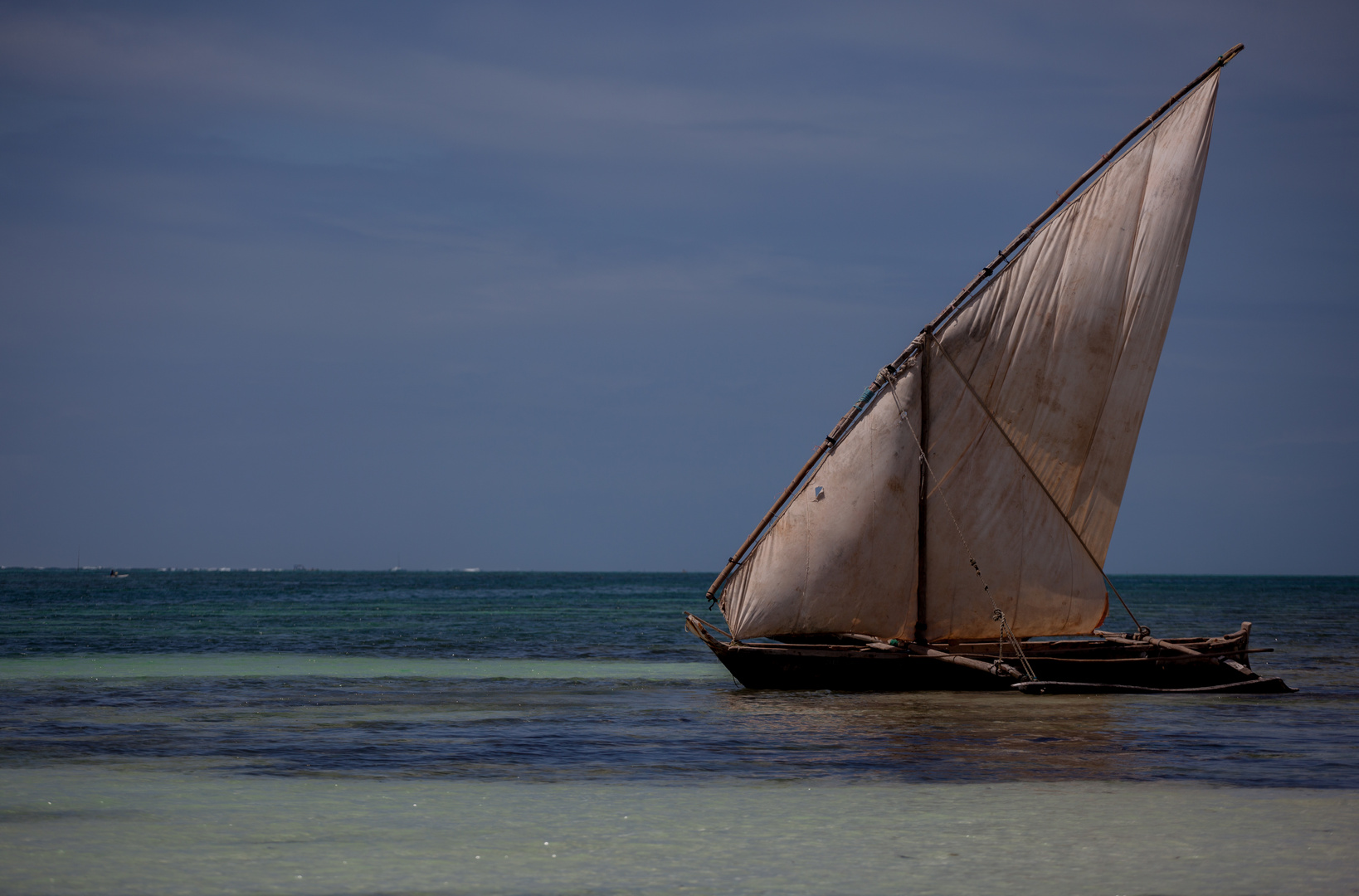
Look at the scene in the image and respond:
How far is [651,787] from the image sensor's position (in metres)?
14.4

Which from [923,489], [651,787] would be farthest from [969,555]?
[651,787]

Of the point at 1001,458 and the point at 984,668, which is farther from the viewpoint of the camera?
the point at 1001,458

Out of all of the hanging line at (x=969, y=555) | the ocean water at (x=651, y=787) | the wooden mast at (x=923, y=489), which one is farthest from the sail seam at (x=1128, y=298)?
the ocean water at (x=651, y=787)

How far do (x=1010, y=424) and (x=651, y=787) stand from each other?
12917mm

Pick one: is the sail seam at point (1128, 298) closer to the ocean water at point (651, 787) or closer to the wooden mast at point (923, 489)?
the wooden mast at point (923, 489)

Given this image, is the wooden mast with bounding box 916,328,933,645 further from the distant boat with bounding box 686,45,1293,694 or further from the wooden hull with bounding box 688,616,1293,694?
the wooden hull with bounding box 688,616,1293,694

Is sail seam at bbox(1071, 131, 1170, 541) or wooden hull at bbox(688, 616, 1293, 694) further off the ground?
sail seam at bbox(1071, 131, 1170, 541)

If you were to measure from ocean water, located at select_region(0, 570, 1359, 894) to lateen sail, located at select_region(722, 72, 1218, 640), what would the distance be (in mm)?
2383

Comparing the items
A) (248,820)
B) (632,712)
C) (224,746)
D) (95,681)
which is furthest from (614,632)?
(248,820)

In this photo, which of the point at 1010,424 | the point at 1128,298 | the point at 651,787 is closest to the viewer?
the point at 651,787

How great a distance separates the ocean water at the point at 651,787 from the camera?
33.2 feet

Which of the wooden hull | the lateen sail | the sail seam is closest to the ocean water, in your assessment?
the wooden hull

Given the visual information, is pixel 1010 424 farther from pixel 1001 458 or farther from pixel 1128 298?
pixel 1128 298

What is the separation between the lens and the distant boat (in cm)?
2422
